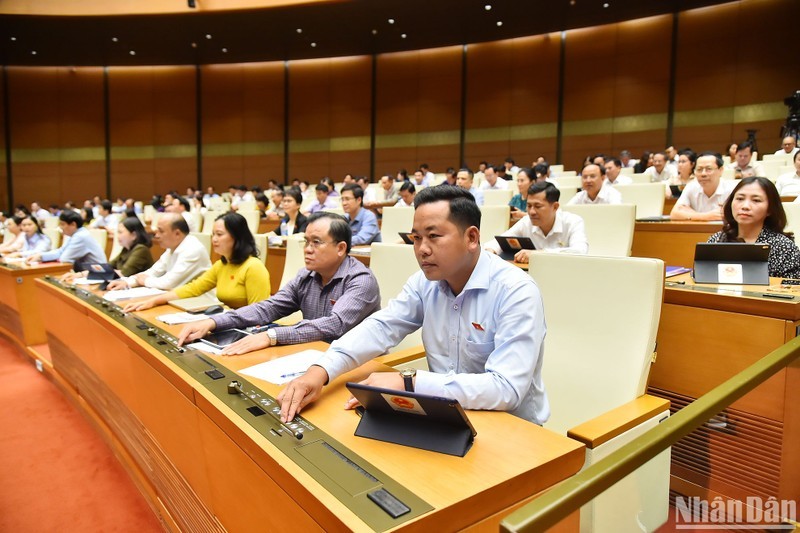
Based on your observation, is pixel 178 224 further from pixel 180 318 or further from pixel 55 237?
pixel 55 237

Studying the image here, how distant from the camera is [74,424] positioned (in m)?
2.88

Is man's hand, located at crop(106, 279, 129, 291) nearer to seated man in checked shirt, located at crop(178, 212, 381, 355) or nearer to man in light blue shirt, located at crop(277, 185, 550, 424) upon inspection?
seated man in checked shirt, located at crop(178, 212, 381, 355)

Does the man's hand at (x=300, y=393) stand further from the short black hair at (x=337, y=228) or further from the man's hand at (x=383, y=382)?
the short black hair at (x=337, y=228)

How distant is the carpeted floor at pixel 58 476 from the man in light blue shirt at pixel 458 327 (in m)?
1.19

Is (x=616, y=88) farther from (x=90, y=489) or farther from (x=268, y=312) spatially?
(x=90, y=489)

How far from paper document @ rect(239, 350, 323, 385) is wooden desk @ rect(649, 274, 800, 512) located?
916mm

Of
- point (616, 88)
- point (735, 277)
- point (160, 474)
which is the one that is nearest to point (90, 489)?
point (160, 474)

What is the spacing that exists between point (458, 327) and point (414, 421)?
42 cm

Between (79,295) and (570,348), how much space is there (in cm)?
243

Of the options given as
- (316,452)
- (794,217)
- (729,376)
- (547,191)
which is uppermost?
(547,191)

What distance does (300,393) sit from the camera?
1210 mm

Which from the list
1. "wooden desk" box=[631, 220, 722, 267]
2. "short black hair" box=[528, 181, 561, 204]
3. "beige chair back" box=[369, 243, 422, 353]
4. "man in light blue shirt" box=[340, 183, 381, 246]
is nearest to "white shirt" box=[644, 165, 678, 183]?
"wooden desk" box=[631, 220, 722, 267]

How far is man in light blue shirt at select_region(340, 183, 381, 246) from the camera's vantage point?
4637 mm

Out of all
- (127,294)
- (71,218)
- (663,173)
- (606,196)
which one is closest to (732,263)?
(606,196)
